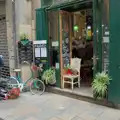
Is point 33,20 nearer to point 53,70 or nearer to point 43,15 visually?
point 43,15

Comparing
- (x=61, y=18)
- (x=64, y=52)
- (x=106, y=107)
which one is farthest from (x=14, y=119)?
(x=61, y=18)

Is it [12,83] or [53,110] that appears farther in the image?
[12,83]

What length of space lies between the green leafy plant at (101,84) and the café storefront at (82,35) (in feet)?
0.50

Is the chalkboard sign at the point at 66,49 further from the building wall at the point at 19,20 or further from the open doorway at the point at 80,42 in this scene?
the building wall at the point at 19,20

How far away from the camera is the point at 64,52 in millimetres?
8547

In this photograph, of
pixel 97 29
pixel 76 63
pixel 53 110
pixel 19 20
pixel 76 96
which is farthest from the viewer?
pixel 19 20

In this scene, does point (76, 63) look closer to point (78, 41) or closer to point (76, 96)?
point (76, 96)

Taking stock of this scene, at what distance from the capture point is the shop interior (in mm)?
8398

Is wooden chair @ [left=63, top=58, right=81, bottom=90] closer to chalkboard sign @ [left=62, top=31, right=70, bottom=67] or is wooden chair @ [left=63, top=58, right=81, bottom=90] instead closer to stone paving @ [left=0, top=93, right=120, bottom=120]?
chalkboard sign @ [left=62, top=31, right=70, bottom=67]

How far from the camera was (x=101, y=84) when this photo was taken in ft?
22.0

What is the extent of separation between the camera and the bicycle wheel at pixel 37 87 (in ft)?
28.0

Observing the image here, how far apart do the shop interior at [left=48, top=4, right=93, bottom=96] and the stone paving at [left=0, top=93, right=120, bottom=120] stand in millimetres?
654

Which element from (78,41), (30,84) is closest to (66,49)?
(78,41)

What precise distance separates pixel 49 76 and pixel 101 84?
222 centimetres
